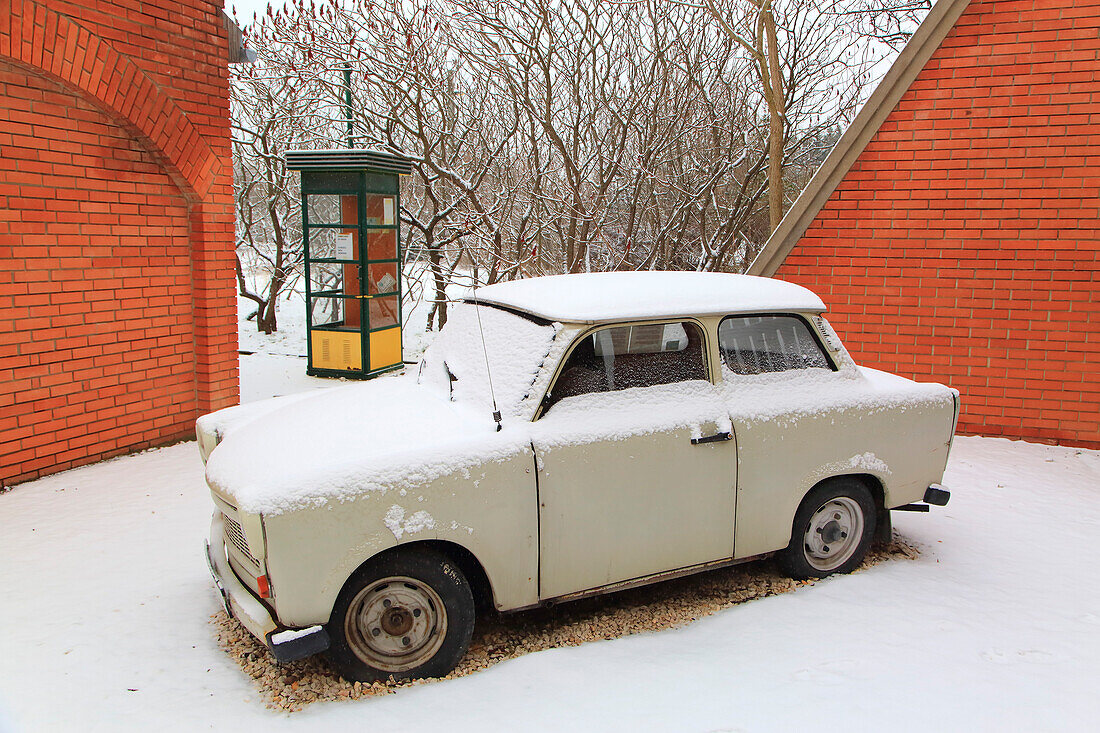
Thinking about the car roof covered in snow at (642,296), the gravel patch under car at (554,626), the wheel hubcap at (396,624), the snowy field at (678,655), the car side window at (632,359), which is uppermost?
the car roof covered in snow at (642,296)

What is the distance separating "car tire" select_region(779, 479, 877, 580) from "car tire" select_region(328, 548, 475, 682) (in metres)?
2.01

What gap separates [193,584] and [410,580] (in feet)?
6.10

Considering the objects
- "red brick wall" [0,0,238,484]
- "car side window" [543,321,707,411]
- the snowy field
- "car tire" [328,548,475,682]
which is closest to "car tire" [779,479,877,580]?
the snowy field

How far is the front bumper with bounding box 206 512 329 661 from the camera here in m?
3.01

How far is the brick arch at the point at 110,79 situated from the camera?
559cm

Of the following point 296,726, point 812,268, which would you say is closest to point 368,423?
point 296,726

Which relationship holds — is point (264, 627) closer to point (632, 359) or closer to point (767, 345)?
point (632, 359)

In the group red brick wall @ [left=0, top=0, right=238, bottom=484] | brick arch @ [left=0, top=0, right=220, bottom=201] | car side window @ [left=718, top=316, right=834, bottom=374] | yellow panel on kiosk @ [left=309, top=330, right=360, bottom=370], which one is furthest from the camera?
yellow panel on kiosk @ [left=309, top=330, right=360, bottom=370]

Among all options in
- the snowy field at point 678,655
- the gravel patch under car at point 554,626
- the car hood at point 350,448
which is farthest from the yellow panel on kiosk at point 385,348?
the gravel patch under car at point 554,626

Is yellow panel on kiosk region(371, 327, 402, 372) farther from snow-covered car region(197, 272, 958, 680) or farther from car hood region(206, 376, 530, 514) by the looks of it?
car hood region(206, 376, 530, 514)

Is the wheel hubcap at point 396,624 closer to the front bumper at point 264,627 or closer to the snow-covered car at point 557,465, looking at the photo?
the snow-covered car at point 557,465

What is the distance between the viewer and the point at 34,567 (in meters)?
4.54

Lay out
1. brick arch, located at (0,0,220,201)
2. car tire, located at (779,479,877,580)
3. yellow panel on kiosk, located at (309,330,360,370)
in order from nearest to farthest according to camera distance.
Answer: car tire, located at (779,479,877,580) < brick arch, located at (0,0,220,201) < yellow panel on kiosk, located at (309,330,360,370)

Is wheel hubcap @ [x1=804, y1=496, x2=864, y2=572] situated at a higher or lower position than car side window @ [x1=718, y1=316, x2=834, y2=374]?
lower
